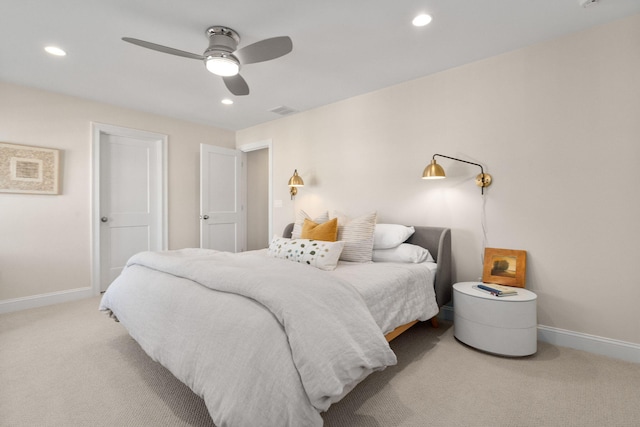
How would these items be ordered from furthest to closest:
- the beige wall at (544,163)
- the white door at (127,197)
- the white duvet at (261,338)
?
1. the white door at (127,197)
2. the beige wall at (544,163)
3. the white duvet at (261,338)

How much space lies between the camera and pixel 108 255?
13.0ft

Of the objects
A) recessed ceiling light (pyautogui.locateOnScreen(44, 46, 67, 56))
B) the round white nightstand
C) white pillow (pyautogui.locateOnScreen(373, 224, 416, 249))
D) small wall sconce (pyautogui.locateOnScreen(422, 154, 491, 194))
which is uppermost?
recessed ceiling light (pyautogui.locateOnScreen(44, 46, 67, 56))

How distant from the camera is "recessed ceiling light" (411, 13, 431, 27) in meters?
2.08

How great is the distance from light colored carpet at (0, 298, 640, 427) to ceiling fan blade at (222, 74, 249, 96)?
2.20m

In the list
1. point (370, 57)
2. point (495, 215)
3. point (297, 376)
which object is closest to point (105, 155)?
point (370, 57)

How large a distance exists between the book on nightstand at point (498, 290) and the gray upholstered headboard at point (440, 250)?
325 millimetres

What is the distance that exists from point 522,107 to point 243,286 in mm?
2593

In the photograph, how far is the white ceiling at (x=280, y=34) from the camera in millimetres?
1989

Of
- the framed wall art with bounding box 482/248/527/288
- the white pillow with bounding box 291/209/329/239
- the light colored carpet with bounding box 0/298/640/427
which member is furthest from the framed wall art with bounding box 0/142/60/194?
the framed wall art with bounding box 482/248/527/288

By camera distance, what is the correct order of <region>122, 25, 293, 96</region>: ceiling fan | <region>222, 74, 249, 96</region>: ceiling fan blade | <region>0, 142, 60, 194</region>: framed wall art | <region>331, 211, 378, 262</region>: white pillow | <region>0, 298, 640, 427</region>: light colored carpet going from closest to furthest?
1. <region>0, 298, 640, 427</region>: light colored carpet
2. <region>122, 25, 293, 96</region>: ceiling fan
3. <region>222, 74, 249, 96</region>: ceiling fan blade
4. <region>331, 211, 378, 262</region>: white pillow
5. <region>0, 142, 60, 194</region>: framed wall art

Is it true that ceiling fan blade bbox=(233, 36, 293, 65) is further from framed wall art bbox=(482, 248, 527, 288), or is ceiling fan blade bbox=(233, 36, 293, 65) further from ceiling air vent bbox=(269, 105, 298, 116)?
framed wall art bbox=(482, 248, 527, 288)

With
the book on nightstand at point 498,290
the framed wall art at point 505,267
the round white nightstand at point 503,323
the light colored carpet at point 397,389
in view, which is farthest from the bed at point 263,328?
the framed wall art at point 505,267

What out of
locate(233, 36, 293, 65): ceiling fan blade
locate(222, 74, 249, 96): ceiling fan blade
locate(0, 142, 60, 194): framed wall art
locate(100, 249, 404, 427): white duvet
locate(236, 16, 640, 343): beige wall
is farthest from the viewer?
locate(0, 142, 60, 194): framed wall art

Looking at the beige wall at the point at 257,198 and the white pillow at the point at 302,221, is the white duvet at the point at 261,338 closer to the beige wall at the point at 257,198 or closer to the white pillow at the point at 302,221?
the white pillow at the point at 302,221
